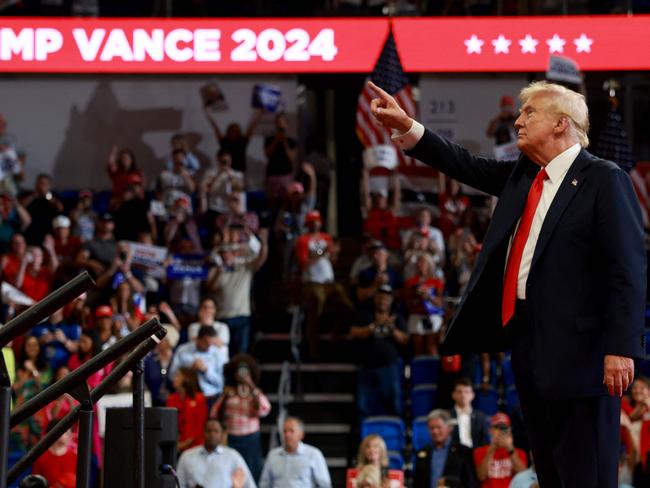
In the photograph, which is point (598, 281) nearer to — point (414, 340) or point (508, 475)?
point (508, 475)

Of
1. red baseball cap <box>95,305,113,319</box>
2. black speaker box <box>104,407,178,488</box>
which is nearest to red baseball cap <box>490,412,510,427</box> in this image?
red baseball cap <box>95,305,113,319</box>

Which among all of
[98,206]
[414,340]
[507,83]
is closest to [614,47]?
[414,340]

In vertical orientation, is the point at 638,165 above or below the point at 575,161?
above

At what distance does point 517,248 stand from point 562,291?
0.23m

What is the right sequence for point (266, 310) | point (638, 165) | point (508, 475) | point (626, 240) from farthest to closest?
1. point (638, 165)
2. point (266, 310)
3. point (508, 475)
4. point (626, 240)

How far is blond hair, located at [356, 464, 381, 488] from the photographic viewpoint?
10.1 metres

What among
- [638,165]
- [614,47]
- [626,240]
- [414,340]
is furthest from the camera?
[638,165]

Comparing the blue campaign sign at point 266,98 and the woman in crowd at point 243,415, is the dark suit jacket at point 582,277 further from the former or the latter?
the blue campaign sign at point 266,98

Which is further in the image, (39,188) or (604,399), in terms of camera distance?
(39,188)

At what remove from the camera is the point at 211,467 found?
10953 millimetres

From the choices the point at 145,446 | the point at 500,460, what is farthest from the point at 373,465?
the point at 145,446

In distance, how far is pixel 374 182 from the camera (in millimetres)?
17562

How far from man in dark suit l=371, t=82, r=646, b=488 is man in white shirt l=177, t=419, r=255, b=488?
7053 millimetres

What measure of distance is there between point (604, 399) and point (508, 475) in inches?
277
